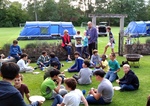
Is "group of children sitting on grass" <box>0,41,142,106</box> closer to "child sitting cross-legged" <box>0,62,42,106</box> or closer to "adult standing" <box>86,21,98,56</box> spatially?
"child sitting cross-legged" <box>0,62,42,106</box>

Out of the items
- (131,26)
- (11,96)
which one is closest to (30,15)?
(131,26)

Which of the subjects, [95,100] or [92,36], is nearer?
[95,100]

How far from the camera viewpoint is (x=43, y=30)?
24812mm

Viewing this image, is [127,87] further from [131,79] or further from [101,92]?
[101,92]

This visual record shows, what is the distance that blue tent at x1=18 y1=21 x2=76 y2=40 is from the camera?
78.5 ft

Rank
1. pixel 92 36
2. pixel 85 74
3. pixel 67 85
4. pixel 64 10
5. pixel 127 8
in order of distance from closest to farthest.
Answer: pixel 67 85 → pixel 85 74 → pixel 92 36 → pixel 64 10 → pixel 127 8

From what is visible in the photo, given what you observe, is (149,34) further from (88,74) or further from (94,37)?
(88,74)

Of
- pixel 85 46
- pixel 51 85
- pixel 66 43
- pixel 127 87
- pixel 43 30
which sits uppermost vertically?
pixel 43 30

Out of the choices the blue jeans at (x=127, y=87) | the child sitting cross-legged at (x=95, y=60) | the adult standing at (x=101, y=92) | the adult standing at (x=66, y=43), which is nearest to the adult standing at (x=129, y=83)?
the blue jeans at (x=127, y=87)

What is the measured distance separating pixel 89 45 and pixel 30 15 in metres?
44.5

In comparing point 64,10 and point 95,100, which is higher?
point 64,10

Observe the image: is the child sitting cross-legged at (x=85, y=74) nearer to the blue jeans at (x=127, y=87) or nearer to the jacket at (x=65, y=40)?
the blue jeans at (x=127, y=87)

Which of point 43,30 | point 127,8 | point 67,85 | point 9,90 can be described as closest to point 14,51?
point 67,85

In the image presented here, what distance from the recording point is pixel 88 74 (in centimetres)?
720
